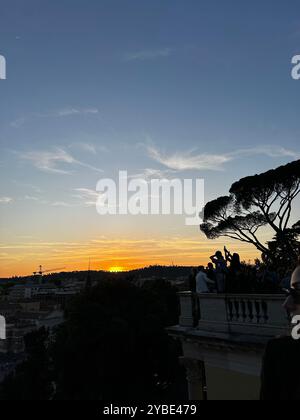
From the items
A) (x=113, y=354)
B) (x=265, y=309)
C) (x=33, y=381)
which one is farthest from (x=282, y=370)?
(x=33, y=381)

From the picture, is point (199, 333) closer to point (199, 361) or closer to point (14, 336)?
point (199, 361)

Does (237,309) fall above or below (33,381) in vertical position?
above

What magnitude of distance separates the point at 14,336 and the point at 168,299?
4397 centimetres

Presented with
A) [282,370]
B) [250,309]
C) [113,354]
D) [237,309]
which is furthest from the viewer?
[113,354]

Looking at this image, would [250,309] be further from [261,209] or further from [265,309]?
[261,209]

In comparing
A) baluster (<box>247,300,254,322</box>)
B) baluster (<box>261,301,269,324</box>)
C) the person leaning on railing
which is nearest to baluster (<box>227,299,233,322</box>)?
baluster (<box>247,300,254,322</box>)

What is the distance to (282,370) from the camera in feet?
6.19

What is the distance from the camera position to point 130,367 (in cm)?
2439

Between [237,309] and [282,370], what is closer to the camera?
[282,370]

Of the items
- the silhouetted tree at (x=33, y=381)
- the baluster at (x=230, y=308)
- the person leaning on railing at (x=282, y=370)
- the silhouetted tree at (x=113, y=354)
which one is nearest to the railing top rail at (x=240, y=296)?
the baluster at (x=230, y=308)

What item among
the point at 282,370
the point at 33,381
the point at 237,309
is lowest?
the point at 33,381

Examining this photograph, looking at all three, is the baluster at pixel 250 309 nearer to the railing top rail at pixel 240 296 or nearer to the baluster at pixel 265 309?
the railing top rail at pixel 240 296

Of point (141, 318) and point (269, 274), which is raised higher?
point (269, 274)
